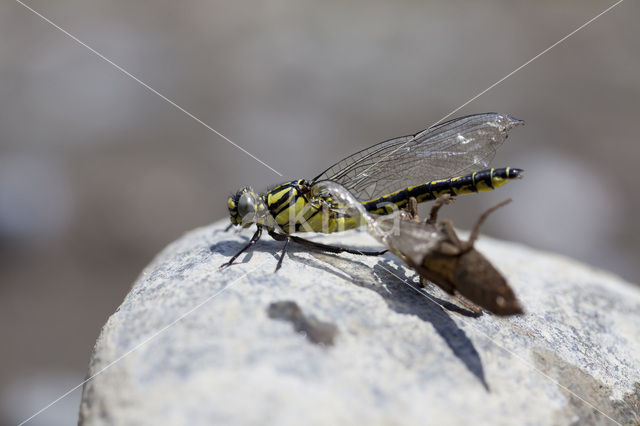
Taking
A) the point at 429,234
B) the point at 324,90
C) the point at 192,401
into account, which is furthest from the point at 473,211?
the point at 192,401

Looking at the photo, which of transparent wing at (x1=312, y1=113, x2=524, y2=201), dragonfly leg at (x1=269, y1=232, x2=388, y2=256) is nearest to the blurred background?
dragonfly leg at (x1=269, y1=232, x2=388, y2=256)

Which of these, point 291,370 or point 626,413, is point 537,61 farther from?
point 291,370

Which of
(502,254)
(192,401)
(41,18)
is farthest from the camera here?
(41,18)

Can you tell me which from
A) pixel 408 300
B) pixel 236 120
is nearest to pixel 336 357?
pixel 408 300

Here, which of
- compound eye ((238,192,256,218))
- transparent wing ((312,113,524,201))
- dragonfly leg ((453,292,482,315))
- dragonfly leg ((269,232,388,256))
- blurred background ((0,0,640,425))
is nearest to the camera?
dragonfly leg ((453,292,482,315))

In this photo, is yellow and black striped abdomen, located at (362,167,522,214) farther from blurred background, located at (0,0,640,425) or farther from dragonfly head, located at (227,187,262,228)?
blurred background, located at (0,0,640,425)

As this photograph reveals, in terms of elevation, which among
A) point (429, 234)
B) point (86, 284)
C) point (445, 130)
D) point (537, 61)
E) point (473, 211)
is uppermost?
point (537, 61)
